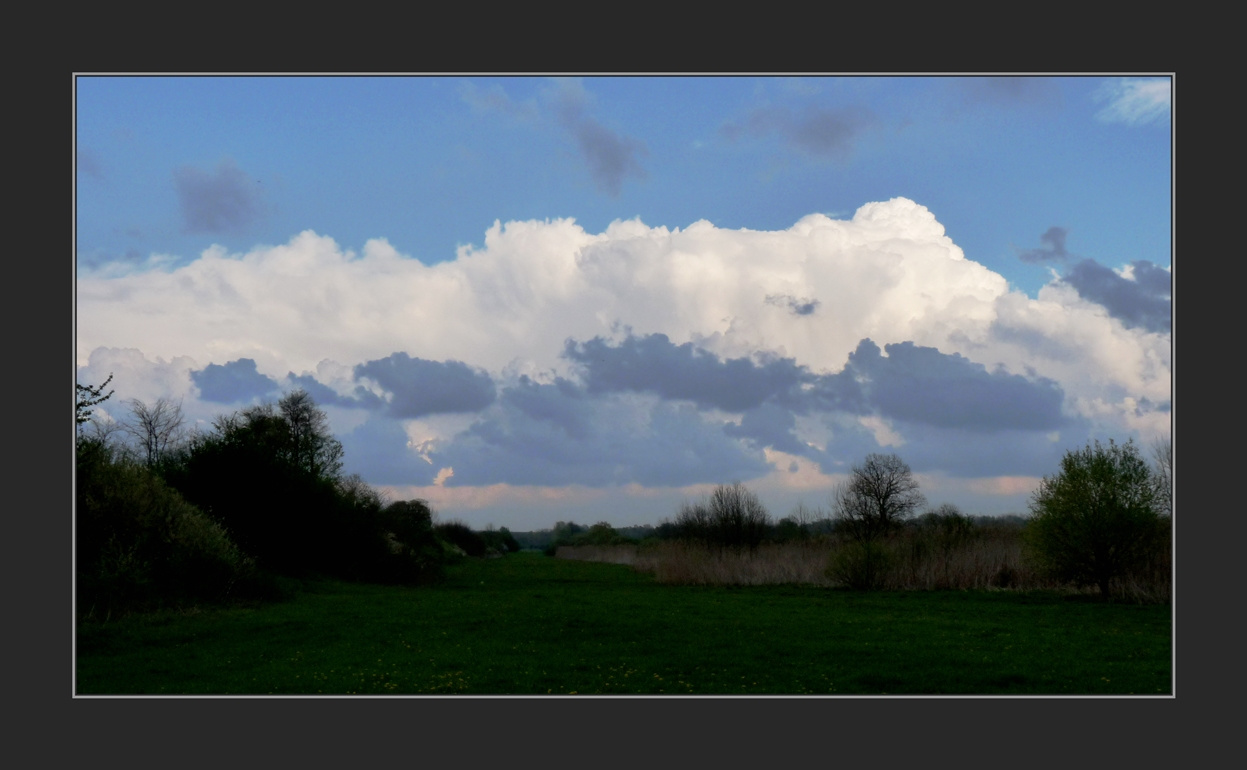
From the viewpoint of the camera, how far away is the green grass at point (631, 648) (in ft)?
54.1

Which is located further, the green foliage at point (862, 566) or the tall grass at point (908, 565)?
the green foliage at point (862, 566)

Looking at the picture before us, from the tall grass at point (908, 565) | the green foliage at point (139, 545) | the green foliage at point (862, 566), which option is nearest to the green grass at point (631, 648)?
the green foliage at point (139, 545)

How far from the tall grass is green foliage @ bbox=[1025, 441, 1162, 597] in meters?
0.70

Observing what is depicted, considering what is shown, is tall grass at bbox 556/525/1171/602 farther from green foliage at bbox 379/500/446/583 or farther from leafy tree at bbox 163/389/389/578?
leafy tree at bbox 163/389/389/578

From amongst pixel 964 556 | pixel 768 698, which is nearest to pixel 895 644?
pixel 768 698

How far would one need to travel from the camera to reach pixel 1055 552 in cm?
3403

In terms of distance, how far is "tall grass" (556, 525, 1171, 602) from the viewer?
3628 cm

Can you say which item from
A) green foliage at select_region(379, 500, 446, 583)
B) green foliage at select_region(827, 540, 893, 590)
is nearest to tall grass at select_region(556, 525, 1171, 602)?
green foliage at select_region(827, 540, 893, 590)

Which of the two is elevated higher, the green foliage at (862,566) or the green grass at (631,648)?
the green grass at (631,648)

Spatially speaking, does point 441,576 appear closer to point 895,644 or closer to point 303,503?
point 303,503

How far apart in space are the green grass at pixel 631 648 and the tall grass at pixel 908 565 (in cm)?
273

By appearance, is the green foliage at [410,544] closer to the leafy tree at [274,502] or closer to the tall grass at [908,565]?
the leafy tree at [274,502]

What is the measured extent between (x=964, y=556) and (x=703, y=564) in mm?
12171
